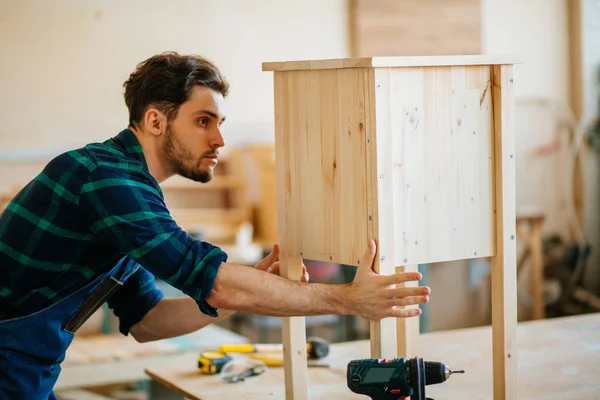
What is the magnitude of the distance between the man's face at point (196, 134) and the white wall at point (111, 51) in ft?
10.3

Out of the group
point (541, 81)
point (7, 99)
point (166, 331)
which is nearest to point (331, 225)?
point (166, 331)

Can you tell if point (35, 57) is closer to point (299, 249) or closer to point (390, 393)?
point (299, 249)

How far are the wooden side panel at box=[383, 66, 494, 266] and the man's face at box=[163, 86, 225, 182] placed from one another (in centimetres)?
49

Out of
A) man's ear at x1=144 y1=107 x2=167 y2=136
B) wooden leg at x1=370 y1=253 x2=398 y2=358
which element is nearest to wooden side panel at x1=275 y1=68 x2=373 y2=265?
wooden leg at x1=370 y1=253 x2=398 y2=358

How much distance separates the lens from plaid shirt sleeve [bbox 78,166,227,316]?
1835 mm

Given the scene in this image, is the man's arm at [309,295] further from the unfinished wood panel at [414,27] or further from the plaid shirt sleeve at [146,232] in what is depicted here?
the unfinished wood panel at [414,27]

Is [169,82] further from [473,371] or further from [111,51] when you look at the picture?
[111,51]

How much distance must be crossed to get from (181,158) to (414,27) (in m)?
4.06

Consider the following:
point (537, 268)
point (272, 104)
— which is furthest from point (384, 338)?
point (537, 268)

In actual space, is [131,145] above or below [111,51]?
below

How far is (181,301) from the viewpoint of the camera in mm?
2391

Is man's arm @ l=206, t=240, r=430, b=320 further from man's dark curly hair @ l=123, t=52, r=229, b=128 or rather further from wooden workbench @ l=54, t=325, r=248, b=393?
wooden workbench @ l=54, t=325, r=248, b=393

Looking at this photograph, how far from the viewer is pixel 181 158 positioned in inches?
82.7

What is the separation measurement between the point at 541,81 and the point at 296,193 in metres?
4.75
